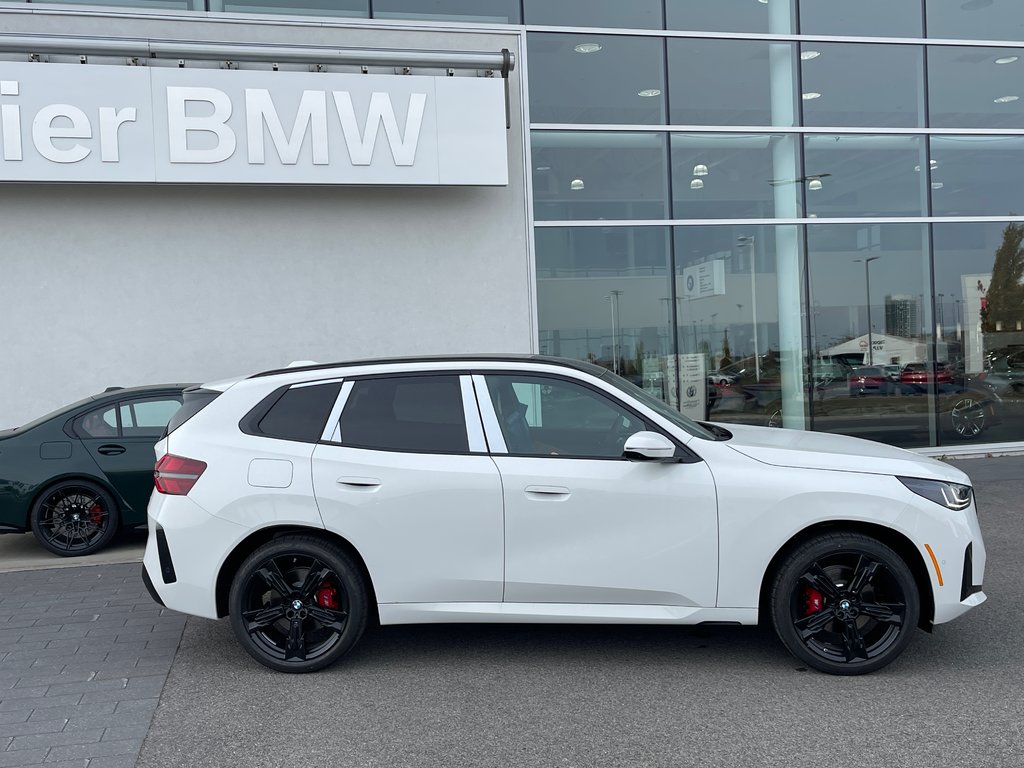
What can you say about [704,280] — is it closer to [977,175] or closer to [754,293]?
[754,293]

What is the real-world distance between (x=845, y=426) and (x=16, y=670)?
423 inches

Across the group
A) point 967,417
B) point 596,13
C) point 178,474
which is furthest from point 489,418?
point 967,417

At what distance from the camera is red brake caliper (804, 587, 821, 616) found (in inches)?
187

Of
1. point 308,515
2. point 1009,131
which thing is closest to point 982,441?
point 1009,131

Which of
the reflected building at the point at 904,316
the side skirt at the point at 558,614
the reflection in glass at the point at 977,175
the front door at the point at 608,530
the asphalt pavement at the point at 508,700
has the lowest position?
the asphalt pavement at the point at 508,700

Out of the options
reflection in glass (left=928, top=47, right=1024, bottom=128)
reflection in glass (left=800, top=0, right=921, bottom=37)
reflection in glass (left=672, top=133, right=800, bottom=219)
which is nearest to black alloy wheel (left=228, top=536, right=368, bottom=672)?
reflection in glass (left=672, top=133, right=800, bottom=219)

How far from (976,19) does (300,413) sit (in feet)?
41.5

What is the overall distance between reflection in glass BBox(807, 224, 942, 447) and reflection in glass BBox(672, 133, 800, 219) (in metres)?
0.74

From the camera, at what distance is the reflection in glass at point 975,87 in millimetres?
13195

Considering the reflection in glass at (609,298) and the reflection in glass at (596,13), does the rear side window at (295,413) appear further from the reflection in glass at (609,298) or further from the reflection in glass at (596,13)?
the reflection in glass at (596,13)

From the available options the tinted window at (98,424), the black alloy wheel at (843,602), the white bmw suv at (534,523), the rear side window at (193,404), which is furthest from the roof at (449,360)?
the tinted window at (98,424)

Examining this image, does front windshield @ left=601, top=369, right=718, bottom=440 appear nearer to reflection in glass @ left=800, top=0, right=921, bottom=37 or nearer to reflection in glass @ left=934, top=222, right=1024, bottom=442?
reflection in glass @ left=934, top=222, right=1024, bottom=442

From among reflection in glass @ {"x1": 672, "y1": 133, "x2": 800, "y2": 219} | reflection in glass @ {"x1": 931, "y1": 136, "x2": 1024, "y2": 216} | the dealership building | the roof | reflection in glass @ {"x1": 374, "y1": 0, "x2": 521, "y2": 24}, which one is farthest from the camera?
reflection in glass @ {"x1": 931, "y1": 136, "x2": 1024, "y2": 216}

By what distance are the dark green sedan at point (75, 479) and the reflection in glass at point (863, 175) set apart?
9346mm
